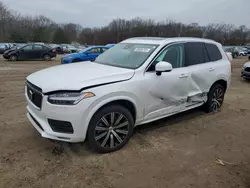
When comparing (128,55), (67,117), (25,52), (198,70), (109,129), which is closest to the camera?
(67,117)

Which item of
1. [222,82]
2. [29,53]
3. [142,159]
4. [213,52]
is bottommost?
[142,159]

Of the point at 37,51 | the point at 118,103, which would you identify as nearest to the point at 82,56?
the point at 37,51

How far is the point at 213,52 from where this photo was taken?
5156 millimetres

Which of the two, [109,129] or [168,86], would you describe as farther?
[168,86]

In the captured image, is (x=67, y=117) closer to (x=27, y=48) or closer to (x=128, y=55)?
(x=128, y=55)

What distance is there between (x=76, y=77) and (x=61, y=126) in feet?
2.39

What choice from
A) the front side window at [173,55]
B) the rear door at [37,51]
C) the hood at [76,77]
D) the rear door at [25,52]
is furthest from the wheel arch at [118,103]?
the rear door at [37,51]

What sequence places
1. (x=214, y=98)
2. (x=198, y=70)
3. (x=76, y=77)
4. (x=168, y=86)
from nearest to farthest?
1. (x=76, y=77)
2. (x=168, y=86)
3. (x=198, y=70)
4. (x=214, y=98)

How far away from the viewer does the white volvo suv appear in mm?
3008

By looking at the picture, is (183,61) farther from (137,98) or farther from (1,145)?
(1,145)

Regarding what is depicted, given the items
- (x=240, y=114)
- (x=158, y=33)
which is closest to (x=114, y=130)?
(x=240, y=114)

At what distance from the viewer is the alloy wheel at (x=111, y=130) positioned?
325 centimetres

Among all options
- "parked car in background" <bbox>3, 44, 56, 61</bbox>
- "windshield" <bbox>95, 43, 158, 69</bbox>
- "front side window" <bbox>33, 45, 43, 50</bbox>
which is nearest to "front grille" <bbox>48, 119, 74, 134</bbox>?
"windshield" <bbox>95, 43, 158, 69</bbox>

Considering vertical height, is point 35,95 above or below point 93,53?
below
